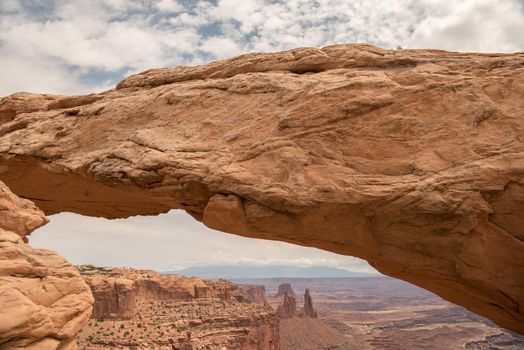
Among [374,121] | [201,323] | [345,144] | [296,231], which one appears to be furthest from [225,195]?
[201,323]

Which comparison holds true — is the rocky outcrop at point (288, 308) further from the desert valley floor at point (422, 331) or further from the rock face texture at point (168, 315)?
the rock face texture at point (168, 315)

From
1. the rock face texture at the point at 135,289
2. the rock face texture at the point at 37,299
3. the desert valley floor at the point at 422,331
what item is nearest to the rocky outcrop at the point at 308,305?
the desert valley floor at the point at 422,331

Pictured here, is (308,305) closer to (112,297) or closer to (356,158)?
(112,297)

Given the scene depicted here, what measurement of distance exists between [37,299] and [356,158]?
639cm

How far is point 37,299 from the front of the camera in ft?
26.1

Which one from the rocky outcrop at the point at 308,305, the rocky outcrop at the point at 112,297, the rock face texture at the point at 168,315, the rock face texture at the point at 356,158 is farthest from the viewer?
the rocky outcrop at the point at 308,305

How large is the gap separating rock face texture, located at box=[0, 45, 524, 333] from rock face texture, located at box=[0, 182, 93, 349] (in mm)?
2631

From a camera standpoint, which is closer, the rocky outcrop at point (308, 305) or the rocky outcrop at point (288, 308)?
the rocky outcrop at point (288, 308)

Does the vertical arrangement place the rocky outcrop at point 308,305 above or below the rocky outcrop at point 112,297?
below

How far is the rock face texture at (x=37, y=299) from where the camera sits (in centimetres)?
730

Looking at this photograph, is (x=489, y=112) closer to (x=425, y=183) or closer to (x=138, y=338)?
(x=425, y=183)

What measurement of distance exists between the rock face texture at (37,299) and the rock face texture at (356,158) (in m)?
2.63

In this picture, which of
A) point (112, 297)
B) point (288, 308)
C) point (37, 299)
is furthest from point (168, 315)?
point (37, 299)

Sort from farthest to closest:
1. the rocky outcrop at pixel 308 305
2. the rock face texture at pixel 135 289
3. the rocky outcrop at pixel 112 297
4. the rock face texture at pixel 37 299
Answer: the rocky outcrop at pixel 308 305, the rock face texture at pixel 135 289, the rocky outcrop at pixel 112 297, the rock face texture at pixel 37 299
